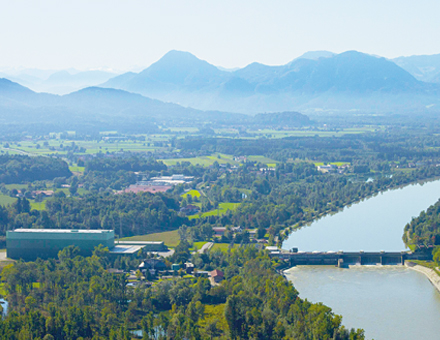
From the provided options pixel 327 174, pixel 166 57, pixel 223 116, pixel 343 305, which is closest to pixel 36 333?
pixel 343 305

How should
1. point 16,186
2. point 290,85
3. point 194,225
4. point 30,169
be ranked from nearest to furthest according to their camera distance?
1. point 194,225
2. point 16,186
3. point 30,169
4. point 290,85

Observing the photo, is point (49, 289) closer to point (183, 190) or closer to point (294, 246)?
point (294, 246)

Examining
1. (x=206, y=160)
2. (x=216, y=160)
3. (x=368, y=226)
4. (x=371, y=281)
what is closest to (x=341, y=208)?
(x=368, y=226)

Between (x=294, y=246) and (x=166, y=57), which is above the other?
(x=166, y=57)

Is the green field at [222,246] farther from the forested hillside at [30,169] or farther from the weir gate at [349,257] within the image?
the forested hillside at [30,169]

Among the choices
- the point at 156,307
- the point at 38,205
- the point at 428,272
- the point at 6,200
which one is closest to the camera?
the point at 156,307

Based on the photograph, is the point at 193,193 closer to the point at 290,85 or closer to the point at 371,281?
the point at 371,281

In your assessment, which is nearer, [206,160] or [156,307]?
[156,307]
